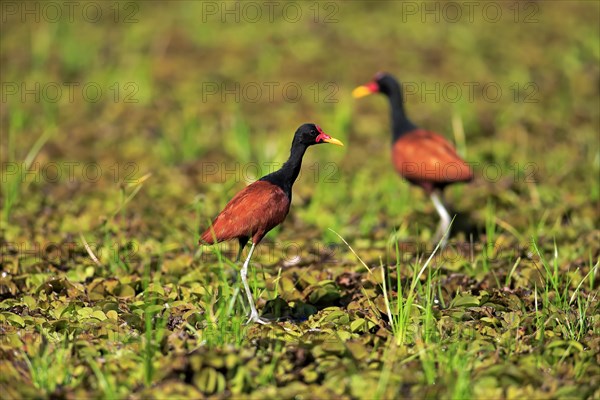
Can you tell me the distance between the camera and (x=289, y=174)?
18.3ft

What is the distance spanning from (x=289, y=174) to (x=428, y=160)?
1.88m

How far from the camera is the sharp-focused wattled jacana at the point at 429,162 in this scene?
Answer: 22.9ft

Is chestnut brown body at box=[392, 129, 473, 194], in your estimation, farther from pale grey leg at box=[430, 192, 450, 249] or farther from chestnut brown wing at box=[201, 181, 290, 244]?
chestnut brown wing at box=[201, 181, 290, 244]

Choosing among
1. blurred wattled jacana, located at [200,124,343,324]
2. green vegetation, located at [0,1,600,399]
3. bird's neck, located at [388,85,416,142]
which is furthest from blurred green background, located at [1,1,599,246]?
blurred wattled jacana, located at [200,124,343,324]

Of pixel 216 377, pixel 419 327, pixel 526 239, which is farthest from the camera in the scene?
pixel 526 239

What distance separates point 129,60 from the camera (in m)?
11.5

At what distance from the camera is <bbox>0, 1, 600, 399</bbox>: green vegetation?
440 centimetres

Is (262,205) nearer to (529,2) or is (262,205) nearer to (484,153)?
(484,153)

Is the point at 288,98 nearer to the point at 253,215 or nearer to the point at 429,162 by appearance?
the point at 429,162

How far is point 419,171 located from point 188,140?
2.84 metres

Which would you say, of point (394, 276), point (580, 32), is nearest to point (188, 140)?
point (394, 276)

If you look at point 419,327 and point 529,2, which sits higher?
point 529,2

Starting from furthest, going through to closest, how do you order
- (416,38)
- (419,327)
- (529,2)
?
1. (529,2)
2. (416,38)
3. (419,327)

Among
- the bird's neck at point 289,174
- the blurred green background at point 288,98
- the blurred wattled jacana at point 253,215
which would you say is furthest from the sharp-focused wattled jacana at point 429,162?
the blurred wattled jacana at point 253,215
